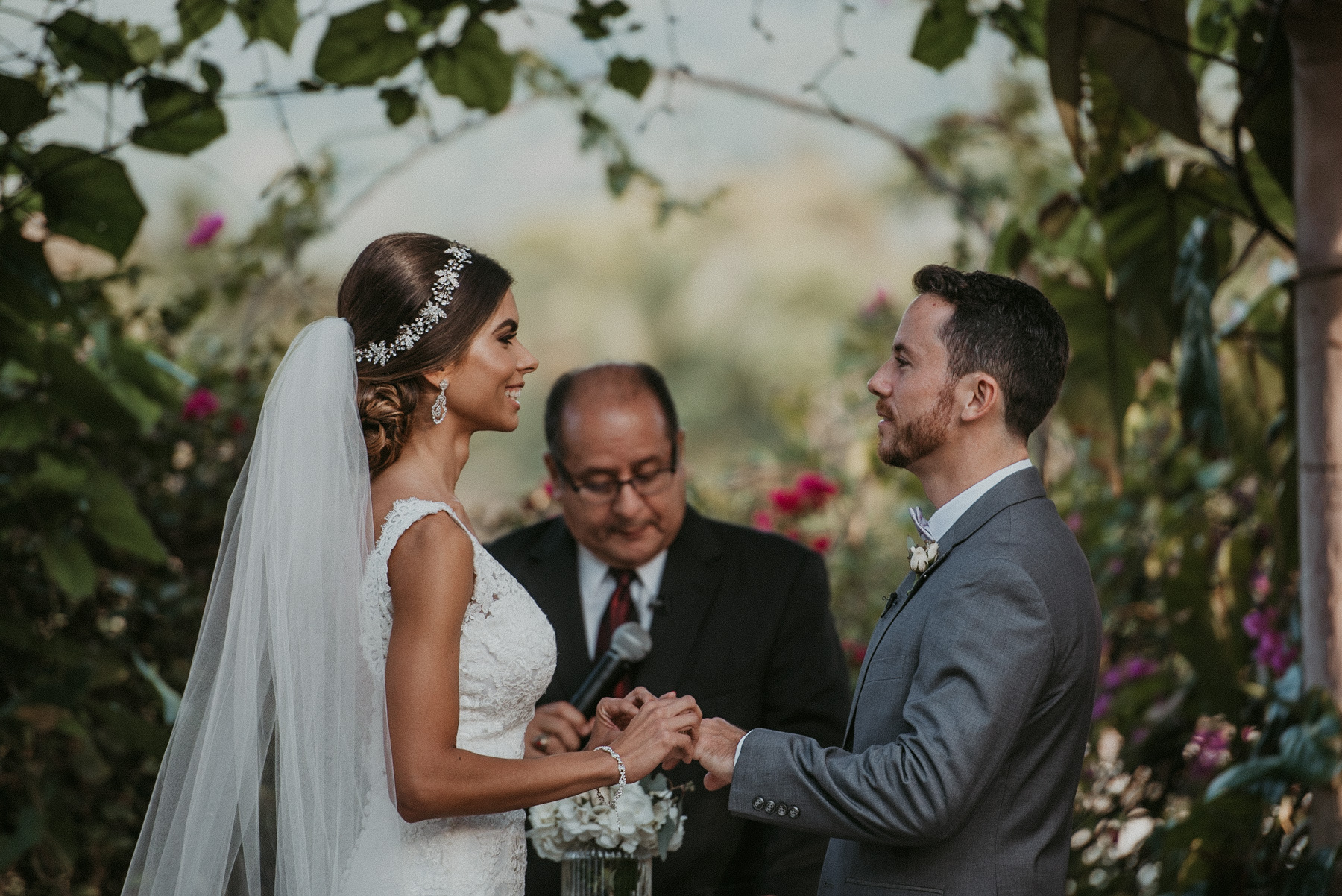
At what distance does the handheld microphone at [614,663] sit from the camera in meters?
2.48

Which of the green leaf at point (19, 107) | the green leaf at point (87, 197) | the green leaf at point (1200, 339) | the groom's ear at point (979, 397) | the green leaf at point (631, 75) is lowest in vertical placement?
the groom's ear at point (979, 397)

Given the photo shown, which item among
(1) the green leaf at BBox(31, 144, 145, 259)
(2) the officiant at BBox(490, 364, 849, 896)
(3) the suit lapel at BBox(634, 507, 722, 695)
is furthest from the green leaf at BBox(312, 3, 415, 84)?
(3) the suit lapel at BBox(634, 507, 722, 695)

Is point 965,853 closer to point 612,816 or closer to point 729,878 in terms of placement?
point 612,816

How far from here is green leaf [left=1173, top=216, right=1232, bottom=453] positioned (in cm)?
291

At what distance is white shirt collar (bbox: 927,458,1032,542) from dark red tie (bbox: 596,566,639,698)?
1.11m

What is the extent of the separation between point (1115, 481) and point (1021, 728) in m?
1.58

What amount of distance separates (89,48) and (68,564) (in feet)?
4.15

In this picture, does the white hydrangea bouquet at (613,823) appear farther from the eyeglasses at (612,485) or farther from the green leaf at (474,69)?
the green leaf at (474,69)

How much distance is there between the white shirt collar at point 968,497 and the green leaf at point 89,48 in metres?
2.00

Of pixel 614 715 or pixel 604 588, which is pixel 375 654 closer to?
pixel 614 715

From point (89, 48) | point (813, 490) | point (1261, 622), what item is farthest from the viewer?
point (813, 490)

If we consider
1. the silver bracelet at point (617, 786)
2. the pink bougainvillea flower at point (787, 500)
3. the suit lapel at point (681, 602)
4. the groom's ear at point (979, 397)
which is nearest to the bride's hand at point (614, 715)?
the silver bracelet at point (617, 786)

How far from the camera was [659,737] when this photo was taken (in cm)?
206

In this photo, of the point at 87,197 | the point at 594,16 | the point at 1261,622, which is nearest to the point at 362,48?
the point at 594,16
